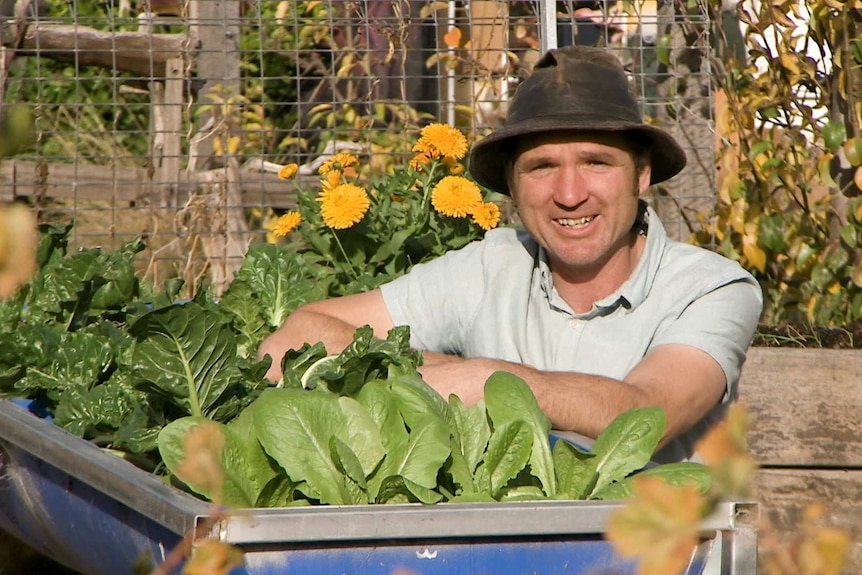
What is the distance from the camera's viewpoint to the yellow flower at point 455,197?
3.35 m

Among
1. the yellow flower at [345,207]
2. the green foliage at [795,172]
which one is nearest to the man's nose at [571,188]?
the yellow flower at [345,207]

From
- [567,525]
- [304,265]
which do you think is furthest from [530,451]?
[304,265]

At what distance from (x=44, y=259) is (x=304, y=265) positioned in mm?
669

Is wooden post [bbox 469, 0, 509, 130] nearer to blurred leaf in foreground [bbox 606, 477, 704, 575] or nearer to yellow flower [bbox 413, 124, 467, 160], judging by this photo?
yellow flower [bbox 413, 124, 467, 160]

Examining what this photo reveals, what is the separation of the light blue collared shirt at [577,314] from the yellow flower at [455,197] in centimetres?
39

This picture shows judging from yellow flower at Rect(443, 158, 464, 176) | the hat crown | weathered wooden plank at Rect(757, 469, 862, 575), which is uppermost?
the hat crown

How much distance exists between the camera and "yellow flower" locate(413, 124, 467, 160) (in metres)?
3.46

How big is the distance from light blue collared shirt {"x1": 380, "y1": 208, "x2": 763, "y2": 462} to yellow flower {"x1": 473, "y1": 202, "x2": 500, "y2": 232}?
0.41m

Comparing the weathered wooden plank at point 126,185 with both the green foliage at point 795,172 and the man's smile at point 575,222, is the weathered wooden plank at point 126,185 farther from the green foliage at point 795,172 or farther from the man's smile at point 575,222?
the man's smile at point 575,222

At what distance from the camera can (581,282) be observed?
108 inches

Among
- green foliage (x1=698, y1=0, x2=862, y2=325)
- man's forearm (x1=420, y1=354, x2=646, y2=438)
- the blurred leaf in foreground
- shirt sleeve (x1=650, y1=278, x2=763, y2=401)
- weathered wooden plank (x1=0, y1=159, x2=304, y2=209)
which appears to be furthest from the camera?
weathered wooden plank (x1=0, y1=159, x2=304, y2=209)

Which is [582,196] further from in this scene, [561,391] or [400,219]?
[400,219]

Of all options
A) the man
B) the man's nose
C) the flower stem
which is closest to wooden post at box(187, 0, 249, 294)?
the flower stem

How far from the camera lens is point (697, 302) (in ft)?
8.20
